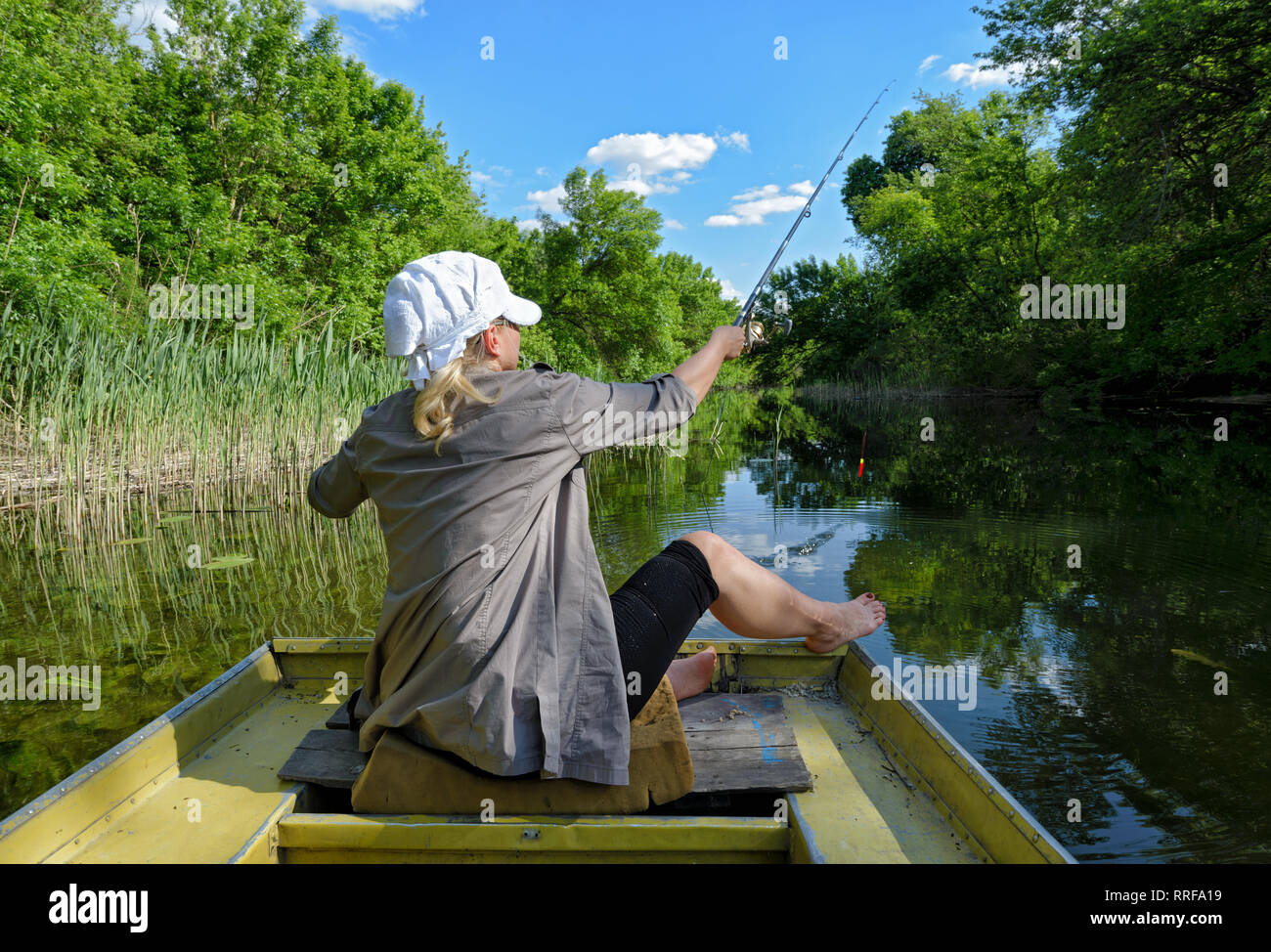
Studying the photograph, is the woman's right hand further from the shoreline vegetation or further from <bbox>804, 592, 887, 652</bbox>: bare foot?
the shoreline vegetation

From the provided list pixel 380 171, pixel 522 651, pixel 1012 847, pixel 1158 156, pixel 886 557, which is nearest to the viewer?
pixel 1012 847

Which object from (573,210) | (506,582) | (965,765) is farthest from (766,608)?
(573,210)

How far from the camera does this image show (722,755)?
6.98 ft

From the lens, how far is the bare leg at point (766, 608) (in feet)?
7.57

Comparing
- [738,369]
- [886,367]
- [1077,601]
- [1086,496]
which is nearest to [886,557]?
[1077,601]

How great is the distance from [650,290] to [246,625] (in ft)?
72.1

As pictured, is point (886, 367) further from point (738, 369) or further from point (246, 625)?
point (246, 625)

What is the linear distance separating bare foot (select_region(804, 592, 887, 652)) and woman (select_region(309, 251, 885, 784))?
117cm

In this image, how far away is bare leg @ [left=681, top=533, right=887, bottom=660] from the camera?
2307 mm

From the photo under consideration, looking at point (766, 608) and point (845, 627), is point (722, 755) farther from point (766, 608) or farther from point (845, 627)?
point (845, 627)

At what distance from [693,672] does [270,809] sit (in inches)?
53.4

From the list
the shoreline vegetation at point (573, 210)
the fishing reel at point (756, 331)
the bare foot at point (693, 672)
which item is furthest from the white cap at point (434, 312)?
the shoreline vegetation at point (573, 210)

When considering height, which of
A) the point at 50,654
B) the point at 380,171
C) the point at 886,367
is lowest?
the point at 50,654

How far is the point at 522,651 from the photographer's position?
1.71 meters
